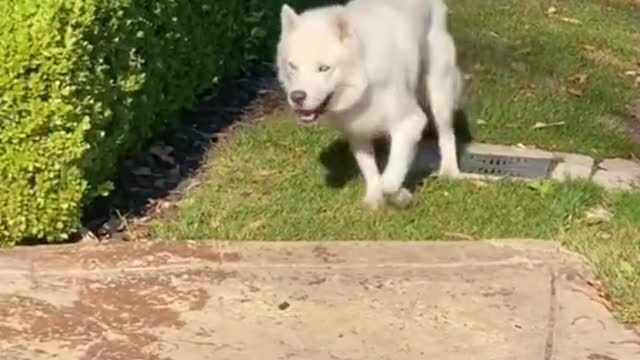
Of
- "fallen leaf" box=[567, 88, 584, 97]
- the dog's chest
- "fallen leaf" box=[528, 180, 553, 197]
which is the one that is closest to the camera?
the dog's chest

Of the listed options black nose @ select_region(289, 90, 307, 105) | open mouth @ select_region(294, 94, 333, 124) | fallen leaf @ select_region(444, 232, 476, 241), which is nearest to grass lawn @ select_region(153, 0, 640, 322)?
fallen leaf @ select_region(444, 232, 476, 241)

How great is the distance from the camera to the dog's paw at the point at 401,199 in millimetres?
6629

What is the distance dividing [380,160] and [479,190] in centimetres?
62

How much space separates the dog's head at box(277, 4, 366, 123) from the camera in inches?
236

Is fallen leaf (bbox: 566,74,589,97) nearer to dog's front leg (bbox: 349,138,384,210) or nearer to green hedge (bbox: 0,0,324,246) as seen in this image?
dog's front leg (bbox: 349,138,384,210)

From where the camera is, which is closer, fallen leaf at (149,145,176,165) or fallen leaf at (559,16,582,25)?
fallen leaf at (149,145,176,165)

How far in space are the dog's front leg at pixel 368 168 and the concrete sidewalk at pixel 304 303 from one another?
71 centimetres

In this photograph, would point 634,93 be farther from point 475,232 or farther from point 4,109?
point 4,109

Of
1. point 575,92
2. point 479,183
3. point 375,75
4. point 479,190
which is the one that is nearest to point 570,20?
point 575,92

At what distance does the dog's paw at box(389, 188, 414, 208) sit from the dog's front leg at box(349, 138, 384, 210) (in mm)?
53

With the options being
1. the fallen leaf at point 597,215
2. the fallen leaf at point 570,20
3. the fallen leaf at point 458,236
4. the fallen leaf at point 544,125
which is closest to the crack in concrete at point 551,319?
the fallen leaf at point 458,236

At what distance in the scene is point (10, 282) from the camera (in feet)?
17.6

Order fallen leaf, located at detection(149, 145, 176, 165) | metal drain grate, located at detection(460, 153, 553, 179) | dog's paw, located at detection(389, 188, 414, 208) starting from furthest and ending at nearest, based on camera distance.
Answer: metal drain grate, located at detection(460, 153, 553, 179) < fallen leaf, located at detection(149, 145, 176, 165) < dog's paw, located at detection(389, 188, 414, 208)

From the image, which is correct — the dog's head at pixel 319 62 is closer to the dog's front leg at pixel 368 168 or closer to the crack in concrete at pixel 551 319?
the dog's front leg at pixel 368 168
